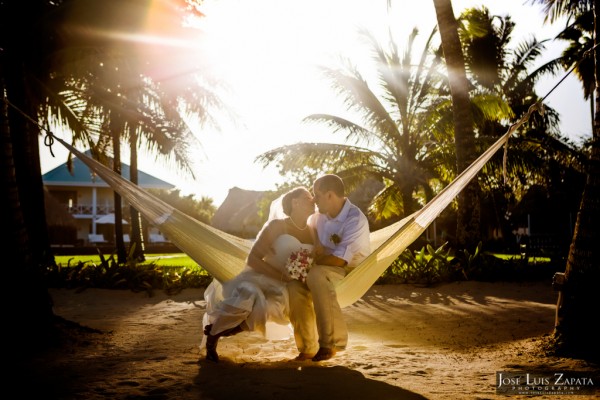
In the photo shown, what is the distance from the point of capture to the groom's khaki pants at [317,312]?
341 centimetres


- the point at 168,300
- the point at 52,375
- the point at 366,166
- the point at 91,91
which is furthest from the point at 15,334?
the point at 366,166

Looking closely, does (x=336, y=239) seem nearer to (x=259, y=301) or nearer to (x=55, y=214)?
(x=259, y=301)

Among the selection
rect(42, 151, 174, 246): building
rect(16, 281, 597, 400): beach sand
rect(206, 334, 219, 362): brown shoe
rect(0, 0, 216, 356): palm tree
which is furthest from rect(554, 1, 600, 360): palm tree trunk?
rect(42, 151, 174, 246): building

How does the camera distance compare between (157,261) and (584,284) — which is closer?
(584,284)

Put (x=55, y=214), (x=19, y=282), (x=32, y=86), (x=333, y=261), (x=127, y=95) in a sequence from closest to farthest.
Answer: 1. (x=333, y=261)
2. (x=19, y=282)
3. (x=32, y=86)
4. (x=127, y=95)
5. (x=55, y=214)

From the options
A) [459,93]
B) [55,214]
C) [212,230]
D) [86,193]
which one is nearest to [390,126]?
[459,93]

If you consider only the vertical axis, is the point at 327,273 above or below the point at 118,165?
below

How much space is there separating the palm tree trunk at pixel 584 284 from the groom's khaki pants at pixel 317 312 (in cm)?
143

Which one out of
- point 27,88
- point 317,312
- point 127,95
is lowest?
point 317,312

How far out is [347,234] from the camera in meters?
3.66

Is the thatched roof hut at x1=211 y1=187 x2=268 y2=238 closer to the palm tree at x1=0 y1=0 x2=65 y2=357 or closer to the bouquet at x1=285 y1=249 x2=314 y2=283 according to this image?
the palm tree at x1=0 y1=0 x2=65 y2=357

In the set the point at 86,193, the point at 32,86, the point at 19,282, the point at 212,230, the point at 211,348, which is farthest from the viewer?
the point at 86,193

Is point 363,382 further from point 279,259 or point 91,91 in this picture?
point 91,91

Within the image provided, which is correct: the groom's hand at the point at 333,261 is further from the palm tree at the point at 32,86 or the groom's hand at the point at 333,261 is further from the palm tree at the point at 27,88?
the palm tree at the point at 32,86
